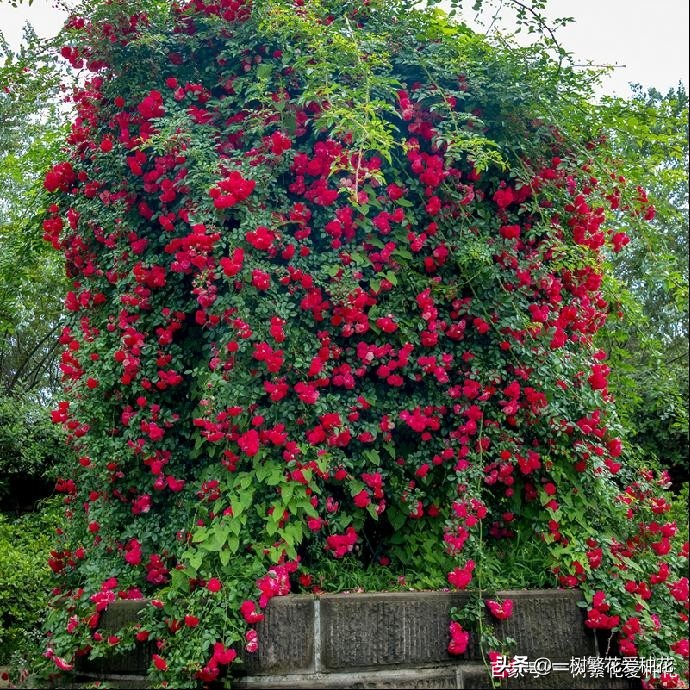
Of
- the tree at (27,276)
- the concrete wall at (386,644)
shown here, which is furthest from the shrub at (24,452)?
the concrete wall at (386,644)

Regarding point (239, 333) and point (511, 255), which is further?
point (511, 255)

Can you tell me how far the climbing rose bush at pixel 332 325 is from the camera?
283cm

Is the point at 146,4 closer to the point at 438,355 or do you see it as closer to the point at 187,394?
the point at 187,394

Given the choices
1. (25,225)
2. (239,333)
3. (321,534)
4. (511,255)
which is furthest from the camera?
(25,225)

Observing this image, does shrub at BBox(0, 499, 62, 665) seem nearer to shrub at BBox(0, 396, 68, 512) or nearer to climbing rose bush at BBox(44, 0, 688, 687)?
climbing rose bush at BBox(44, 0, 688, 687)

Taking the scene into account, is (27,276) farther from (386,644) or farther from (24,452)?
(386,644)

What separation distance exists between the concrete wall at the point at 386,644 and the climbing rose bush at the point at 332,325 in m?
0.10

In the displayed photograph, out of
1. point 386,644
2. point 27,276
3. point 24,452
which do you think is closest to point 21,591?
point 27,276

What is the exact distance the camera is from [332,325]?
3.01 m

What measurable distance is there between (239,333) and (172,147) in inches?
34.2

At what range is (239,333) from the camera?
9.09 feet

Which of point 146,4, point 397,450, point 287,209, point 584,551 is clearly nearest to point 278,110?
point 287,209

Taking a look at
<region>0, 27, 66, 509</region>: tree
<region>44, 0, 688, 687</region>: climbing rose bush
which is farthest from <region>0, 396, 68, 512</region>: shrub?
<region>44, 0, 688, 687</region>: climbing rose bush

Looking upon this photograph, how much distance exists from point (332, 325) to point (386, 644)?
1237 millimetres
